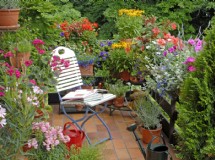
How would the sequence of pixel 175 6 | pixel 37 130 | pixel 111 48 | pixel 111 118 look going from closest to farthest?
pixel 37 130, pixel 111 118, pixel 111 48, pixel 175 6

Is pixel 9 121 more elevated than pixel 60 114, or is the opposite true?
pixel 9 121

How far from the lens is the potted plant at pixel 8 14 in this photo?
3911mm

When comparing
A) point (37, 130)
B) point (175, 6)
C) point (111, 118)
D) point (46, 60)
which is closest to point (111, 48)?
point (111, 118)

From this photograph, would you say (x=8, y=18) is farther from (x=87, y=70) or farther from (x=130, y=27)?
(x=130, y=27)

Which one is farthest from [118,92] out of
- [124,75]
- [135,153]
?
[135,153]

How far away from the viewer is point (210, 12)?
30.6ft

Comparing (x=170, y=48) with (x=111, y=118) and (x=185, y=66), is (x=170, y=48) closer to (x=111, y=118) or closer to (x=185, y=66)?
(x=185, y=66)

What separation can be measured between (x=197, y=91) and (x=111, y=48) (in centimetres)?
324

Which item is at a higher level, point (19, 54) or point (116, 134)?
point (19, 54)

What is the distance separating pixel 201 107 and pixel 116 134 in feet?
6.18

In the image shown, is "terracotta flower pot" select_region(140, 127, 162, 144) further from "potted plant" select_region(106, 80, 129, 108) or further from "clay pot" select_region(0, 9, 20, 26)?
"clay pot" select_region(0, 9, 20, 26)

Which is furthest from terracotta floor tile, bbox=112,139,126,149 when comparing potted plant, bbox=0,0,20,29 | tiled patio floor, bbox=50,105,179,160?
potted plant, bbox=0,0,20,29

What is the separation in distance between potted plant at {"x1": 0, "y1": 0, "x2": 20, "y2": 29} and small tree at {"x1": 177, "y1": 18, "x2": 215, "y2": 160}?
2.24 metres

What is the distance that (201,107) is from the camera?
2.50 m
